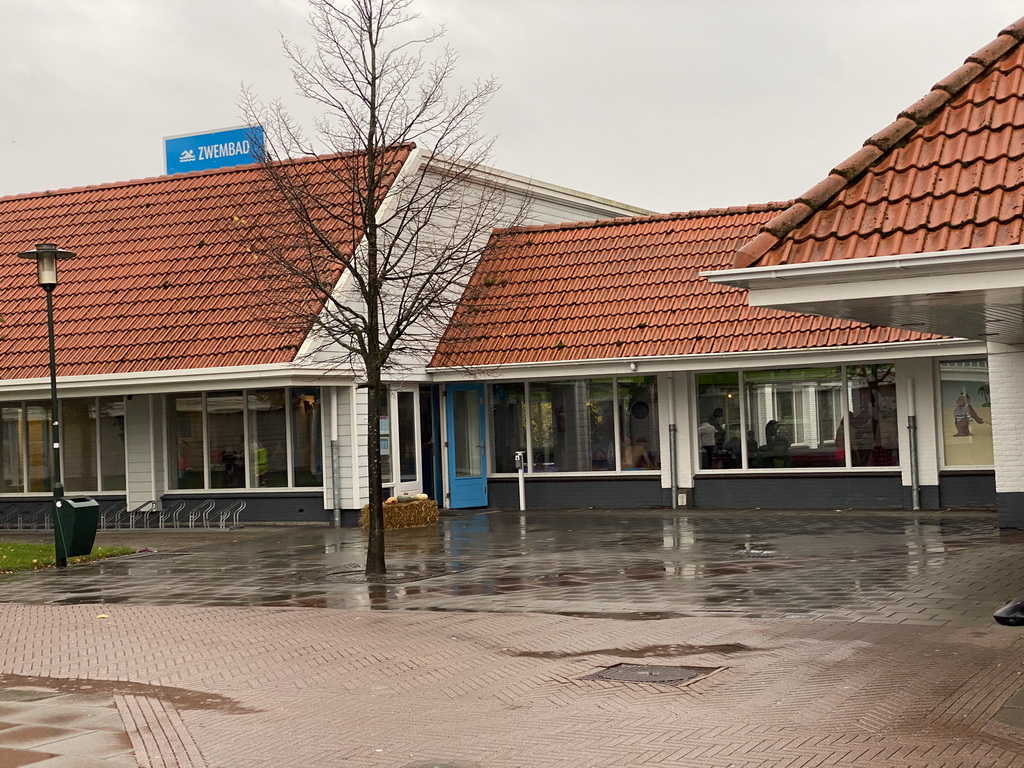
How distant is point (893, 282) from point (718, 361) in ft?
45.7

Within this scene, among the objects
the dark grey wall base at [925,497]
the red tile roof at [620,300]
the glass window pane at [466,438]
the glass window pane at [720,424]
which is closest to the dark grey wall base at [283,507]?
the glass window pane at [466,438]

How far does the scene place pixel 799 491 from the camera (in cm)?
2330

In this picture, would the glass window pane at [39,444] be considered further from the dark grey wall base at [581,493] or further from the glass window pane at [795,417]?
the glass window pane at [795,417]

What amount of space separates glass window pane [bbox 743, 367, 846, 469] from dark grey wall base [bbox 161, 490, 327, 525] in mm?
8239

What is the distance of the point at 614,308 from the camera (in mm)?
25156

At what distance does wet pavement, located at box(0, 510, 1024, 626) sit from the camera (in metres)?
12.5

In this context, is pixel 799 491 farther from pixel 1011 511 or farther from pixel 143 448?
pixel 143 448

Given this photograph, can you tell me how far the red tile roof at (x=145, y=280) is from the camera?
78.2 ft

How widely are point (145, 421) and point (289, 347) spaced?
4.46m

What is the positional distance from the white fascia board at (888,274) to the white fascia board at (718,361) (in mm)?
12310

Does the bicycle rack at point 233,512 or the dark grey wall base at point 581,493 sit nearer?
the bicycle rack at point 233,512

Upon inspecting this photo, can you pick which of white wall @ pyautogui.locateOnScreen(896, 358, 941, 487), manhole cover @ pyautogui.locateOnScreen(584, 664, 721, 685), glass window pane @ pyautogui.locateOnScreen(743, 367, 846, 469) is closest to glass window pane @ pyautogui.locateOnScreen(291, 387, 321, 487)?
glass window pane @ pyautogui.locateOnScreen(743, 367, 846, 469)

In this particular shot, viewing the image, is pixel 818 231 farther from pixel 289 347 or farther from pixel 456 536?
pixel 289 347

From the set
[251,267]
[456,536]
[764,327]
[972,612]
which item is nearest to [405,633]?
[972,612]
